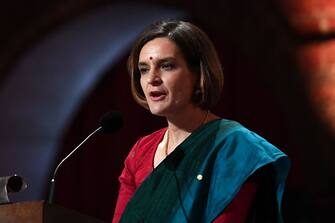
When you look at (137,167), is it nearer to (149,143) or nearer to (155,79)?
(149,143)

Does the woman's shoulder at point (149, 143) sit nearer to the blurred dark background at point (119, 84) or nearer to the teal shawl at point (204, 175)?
the teal shawl at point (204, 175)

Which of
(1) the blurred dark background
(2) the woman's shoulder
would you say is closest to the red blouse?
(2) the woman's shoulder

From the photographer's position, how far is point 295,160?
3805 millimetres

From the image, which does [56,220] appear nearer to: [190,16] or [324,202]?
[324,202]

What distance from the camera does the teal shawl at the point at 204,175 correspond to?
2168 mm

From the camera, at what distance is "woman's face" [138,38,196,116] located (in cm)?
226

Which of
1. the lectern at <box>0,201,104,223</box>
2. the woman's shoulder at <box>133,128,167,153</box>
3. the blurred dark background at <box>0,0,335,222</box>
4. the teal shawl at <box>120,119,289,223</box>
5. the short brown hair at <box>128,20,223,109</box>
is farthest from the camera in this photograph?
the blurred dark background at <box>0,0,335,222</box>

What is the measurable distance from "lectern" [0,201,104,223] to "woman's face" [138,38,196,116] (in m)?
0.33

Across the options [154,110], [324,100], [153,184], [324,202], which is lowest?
[324,202]

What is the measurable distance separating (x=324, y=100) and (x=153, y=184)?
1.48 meters

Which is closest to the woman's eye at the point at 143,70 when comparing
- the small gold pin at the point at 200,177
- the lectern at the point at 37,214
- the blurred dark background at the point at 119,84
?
the small gold pin at the point at 200,177

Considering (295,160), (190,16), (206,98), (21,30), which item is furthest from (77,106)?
(206,98)

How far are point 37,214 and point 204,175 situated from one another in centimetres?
41

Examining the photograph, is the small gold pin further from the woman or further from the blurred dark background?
the blurred dark background
